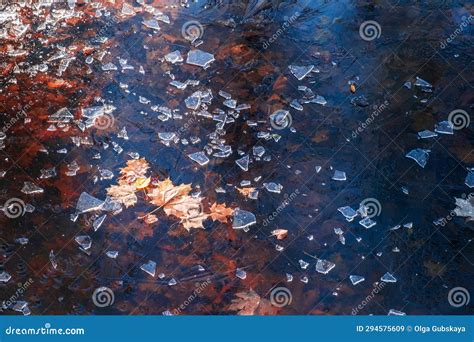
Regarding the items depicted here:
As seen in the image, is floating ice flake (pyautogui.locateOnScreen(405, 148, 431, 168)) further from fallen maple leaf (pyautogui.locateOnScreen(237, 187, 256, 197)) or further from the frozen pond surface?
fallen maple leaf (pyautogui.locateOnScreen(237, 187, 256, 197))

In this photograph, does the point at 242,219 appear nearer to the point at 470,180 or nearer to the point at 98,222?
the point at 98,222

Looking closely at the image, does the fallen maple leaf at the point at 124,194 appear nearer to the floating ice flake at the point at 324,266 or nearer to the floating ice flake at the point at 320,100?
the floating ice flake at the point at 324,266

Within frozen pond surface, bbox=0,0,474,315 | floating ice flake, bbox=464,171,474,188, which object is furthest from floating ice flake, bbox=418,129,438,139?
floating ice flake, bbox=464,171,474,188

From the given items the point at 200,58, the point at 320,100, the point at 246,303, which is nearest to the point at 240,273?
the point at 246,303

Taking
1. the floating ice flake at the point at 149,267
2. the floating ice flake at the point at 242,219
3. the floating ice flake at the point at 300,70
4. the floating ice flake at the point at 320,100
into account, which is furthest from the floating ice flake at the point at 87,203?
the floating ice flake at the point at 300,70

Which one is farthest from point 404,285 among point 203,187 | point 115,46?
point 115,46
